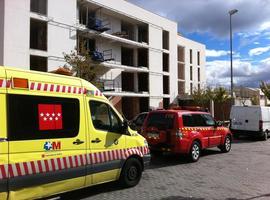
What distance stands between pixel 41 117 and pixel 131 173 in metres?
3.00

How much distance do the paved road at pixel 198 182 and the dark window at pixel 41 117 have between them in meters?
1.66

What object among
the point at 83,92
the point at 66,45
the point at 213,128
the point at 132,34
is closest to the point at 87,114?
the point at 83,92

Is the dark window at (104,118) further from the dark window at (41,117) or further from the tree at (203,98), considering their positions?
the tree at (203,98)

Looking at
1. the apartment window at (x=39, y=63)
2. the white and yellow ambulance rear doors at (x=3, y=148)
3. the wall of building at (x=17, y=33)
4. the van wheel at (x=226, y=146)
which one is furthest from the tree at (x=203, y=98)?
the white and yellow ambulance rear doors at (x=3, y=148)

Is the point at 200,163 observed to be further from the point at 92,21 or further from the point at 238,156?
the point at 92,21

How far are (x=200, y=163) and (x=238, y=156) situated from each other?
2.68m

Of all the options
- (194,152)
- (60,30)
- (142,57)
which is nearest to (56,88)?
(194,152)

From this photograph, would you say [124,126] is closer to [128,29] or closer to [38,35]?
[38,35]

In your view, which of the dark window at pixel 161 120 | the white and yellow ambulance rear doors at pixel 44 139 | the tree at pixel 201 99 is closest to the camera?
the white and yellow ambulance rear doors at pixel 44 139

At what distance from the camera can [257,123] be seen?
2181 cm

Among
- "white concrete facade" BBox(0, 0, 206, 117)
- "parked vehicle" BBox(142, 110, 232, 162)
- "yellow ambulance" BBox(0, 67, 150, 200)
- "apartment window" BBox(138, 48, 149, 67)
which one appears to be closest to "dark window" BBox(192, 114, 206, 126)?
"parked vehicle" BBox(142, 110, 232, 162)

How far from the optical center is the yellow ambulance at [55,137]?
5930 millimetres

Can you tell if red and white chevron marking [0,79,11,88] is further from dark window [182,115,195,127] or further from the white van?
the white van

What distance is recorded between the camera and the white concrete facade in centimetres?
2962
